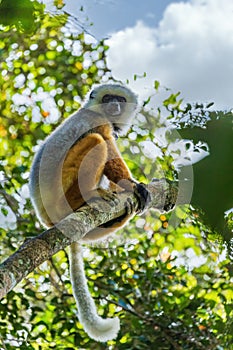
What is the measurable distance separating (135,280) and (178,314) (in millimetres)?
563

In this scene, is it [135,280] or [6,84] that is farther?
[6,84]

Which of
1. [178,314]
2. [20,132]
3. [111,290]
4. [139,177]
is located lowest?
[178,314]

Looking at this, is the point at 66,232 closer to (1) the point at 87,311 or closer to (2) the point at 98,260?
(1) the point at 87,311

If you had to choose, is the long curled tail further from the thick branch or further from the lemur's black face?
the lemur's black face

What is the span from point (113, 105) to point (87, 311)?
1.62m

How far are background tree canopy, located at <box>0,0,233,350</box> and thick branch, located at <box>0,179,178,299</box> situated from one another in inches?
29.0

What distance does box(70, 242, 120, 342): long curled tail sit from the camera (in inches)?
112

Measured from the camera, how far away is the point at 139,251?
5527 millimetres

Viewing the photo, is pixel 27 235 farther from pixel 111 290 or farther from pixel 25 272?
pixel 25 272

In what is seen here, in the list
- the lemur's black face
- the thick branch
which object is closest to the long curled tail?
the thick branch

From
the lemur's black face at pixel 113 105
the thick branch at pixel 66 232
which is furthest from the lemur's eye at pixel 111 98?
the thick branch at pixel 66 232

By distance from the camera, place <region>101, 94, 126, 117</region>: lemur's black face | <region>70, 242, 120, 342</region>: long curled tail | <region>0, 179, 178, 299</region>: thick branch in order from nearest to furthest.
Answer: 1. <region>0, 179, 178, 299</region>: thick branch
2. <region>70, 242, 120, 342</region>: long curled tail
3. <region>101, 94, 126, 117</region>: lemur's black face

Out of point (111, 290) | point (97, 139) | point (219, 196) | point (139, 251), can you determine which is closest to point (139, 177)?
point (139, 251)

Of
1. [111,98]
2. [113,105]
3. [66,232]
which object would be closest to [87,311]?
[66,232]
